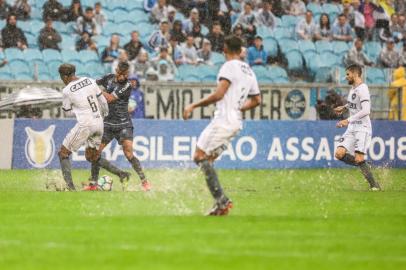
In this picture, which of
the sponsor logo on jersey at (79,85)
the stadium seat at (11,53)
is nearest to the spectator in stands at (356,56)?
the stadium seat at (11,53)

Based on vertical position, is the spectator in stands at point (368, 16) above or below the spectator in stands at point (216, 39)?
above

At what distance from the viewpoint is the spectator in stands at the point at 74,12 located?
91.9 ft

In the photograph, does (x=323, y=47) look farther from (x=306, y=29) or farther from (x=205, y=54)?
(x=205, y=54)

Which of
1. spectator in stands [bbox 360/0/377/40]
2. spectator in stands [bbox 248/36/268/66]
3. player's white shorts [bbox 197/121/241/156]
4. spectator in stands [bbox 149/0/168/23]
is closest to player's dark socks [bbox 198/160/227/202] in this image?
player's white shorts [bbox 197/121/241/156]

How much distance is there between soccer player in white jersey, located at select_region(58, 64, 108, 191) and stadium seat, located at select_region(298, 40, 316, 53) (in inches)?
478

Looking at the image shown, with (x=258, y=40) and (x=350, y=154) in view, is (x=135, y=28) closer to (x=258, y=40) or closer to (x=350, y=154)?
(x=258, y=40)

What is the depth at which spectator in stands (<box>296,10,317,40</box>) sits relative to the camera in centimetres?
3086

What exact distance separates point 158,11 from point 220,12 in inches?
66.5

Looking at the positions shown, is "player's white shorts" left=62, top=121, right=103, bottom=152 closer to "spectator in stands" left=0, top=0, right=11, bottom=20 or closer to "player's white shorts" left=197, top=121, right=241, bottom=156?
"player's white shorts" left=197, top=121, right=241, bottom=156

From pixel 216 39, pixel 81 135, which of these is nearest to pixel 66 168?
pixel 81 135

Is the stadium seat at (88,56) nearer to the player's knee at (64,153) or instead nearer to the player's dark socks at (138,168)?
the player's dark socks at (138,168)

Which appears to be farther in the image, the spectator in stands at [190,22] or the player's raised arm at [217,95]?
the spectator in stands at [190,22]

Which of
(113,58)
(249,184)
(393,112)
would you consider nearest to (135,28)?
(113,58)

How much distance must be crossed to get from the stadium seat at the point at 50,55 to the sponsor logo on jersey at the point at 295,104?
Result: 234 inches
